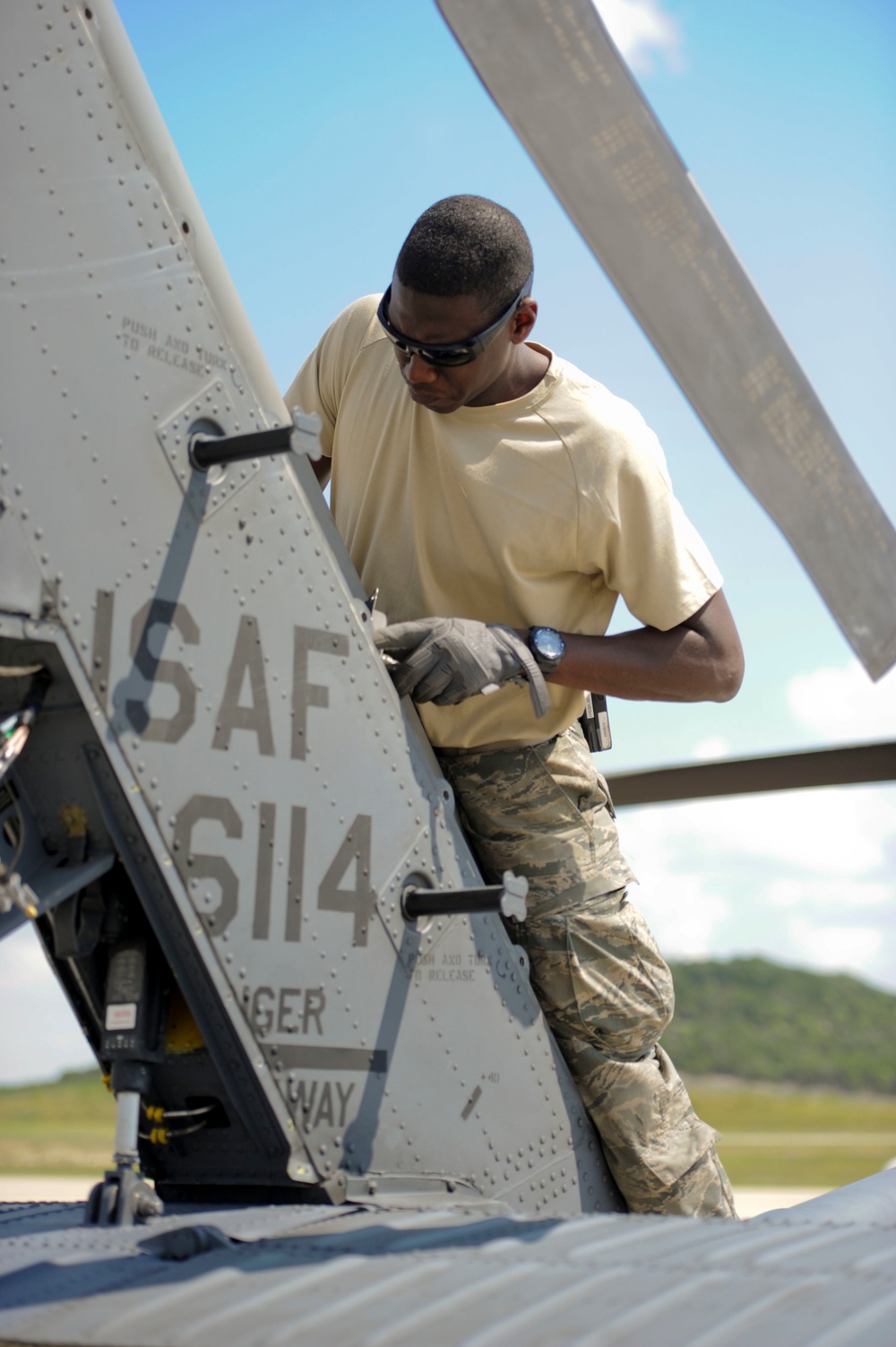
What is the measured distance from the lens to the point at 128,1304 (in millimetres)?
1424

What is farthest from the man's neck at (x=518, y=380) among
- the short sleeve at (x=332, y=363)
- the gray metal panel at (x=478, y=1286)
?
the gray metal panel at (x=478, y=1286)

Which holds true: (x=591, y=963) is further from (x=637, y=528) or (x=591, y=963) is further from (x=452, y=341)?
(x=452, y=341)

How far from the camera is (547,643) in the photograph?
2715 mm

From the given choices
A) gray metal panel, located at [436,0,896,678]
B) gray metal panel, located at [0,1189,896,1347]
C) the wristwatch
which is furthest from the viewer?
the wristwatch

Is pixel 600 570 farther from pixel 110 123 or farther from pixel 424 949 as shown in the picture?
pixel 110 123

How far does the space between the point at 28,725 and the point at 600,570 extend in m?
1.46

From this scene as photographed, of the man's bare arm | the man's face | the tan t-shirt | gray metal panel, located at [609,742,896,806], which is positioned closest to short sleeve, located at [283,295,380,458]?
the tan t-shirt

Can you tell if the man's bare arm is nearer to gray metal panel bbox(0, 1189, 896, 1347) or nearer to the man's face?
the man's face

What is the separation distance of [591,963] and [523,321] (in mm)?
1471

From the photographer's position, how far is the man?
8.91ft

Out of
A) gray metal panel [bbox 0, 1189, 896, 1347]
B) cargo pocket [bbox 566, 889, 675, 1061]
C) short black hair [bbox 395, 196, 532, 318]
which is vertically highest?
short black hair [bbox 395, 196, 532, 318]

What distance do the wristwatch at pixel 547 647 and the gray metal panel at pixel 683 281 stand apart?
596mm

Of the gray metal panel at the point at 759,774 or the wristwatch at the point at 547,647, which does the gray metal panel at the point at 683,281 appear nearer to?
the wristwatch at the point at 547,647

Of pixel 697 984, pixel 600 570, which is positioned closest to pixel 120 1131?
pixel 600 570
